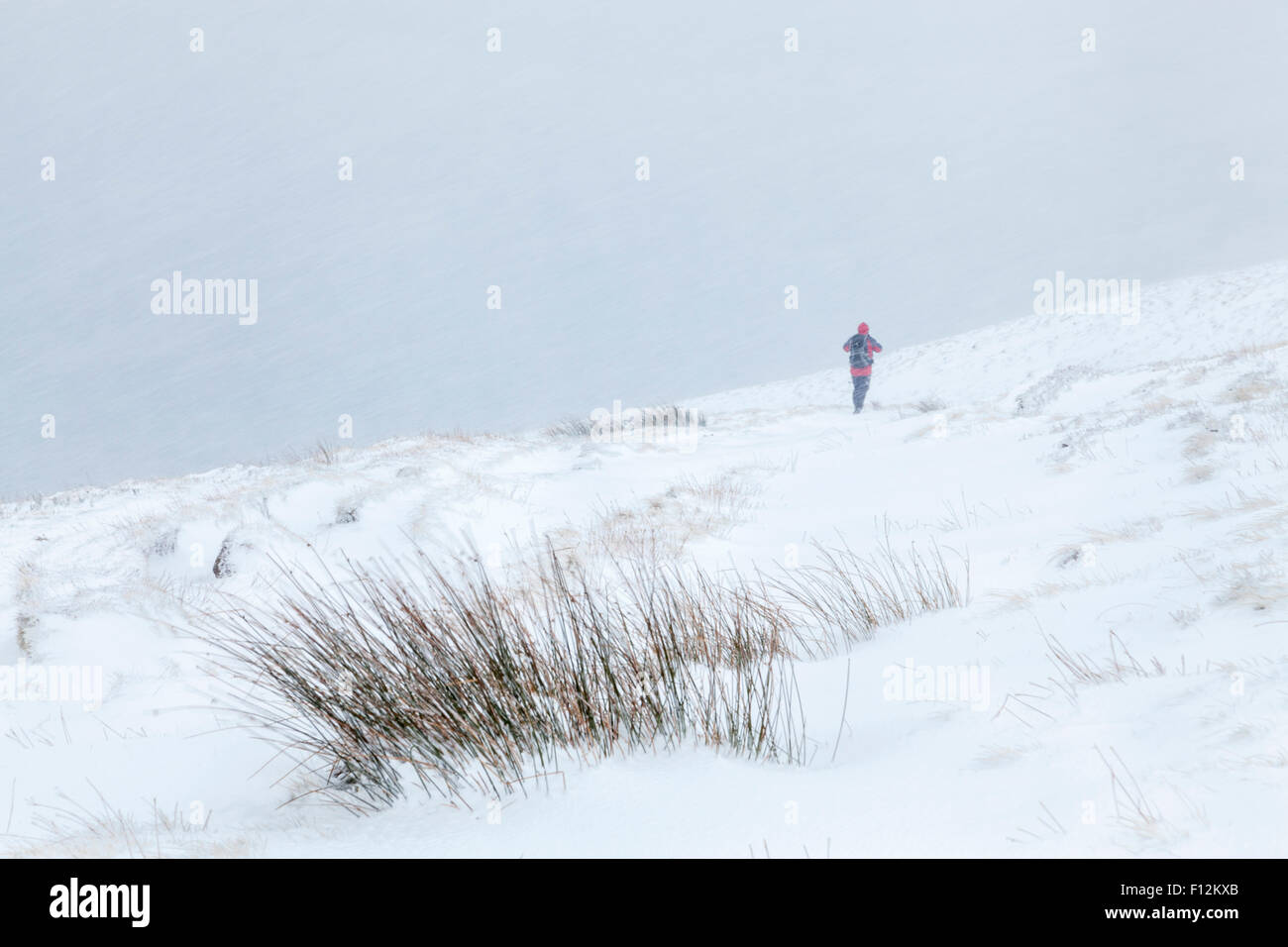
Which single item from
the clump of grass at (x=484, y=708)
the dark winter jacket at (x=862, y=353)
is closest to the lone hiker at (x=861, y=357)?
the dark winter jacket at (x=862, y=353)

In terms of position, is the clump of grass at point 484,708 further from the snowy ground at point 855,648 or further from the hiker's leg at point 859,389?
the hiker's leg at point 859,389

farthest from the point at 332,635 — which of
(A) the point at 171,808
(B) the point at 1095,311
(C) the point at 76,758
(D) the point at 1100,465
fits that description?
(B) the point at 1095,311

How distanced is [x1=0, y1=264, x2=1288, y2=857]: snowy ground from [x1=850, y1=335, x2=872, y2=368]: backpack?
4.35 metres

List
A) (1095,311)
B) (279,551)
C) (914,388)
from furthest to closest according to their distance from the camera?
(1095,311), (914,388), (279,551)

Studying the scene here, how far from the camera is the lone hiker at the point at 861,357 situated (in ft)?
46.3

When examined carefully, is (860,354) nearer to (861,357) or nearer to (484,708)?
(861,357)

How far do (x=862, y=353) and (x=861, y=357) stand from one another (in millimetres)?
79

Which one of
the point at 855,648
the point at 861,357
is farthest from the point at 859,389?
the point at 855,648

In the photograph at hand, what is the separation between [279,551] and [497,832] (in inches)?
192

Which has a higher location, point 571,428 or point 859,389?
point 859,389

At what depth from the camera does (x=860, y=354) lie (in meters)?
14.1

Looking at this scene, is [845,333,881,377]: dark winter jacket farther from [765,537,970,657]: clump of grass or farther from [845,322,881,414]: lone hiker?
[765,537,970,657]: clump of grass
